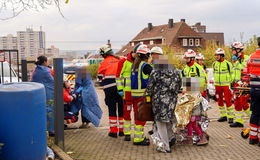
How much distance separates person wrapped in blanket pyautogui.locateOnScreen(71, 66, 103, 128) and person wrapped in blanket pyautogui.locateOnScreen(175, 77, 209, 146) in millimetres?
2681

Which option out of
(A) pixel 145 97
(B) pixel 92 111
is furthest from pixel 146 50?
(B) pixel 92 111

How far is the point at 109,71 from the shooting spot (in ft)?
28.9

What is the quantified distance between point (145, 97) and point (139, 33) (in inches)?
2819

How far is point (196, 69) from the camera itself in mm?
10055

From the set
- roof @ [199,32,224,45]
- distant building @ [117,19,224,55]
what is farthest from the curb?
roof @ [199,32,224,45]

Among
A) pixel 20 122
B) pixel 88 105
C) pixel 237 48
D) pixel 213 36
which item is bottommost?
pixel 88 105

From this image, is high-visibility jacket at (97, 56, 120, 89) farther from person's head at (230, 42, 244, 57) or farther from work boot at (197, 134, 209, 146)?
person's head at (230, 42, 244, 57)

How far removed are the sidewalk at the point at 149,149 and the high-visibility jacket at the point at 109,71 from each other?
1304mm

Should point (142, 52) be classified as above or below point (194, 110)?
above

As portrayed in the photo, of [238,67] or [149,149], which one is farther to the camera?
[238,67]

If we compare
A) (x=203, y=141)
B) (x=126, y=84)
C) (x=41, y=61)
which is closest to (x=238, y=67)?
(x=203, y=141)

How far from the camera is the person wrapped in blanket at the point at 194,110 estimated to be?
7.76 meters

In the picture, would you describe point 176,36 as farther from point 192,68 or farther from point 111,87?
point 111,87

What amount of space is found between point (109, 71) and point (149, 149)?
2240mm
